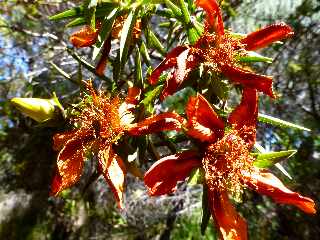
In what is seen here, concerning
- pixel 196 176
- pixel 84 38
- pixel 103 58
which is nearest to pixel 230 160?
pixel 196 176

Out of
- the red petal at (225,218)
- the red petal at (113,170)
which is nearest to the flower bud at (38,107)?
the red petal at (113,170)

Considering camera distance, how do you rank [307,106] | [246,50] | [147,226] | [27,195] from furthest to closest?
[27,195]
[147,226]
[307,106]
[246,50]

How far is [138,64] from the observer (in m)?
1.58

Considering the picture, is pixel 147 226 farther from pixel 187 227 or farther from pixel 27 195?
pixel 27 195

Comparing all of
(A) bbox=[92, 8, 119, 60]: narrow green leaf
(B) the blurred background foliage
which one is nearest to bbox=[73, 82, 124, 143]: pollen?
(A) bbox=[92, 8, 119, 60]: narrow green leaf

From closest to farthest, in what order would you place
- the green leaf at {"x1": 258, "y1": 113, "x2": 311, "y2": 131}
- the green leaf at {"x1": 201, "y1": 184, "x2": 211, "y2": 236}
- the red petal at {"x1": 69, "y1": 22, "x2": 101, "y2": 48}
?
1. the green leaf at {"x1": 201, "y1": 184, "x2": 211, "y2": 236}
2. the green leaf at {"x1": 258, "y1": 113, "x2": 311, "y2": 131}
3. the red petal at {"x1": 69, "y1": 22, "x2": 101, "y2": 48}

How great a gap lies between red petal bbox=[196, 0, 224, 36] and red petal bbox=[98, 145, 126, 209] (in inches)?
20.3

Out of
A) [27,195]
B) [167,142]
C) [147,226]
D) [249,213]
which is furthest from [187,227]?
[167,142]

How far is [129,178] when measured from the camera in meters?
6.27

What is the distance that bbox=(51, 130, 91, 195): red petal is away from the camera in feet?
4.77

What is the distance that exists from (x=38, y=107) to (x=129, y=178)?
4905 mm

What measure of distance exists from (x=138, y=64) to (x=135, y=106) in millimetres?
151

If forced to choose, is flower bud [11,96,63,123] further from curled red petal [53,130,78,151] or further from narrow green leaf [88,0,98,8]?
narrow green leaf [88,0,98,8]

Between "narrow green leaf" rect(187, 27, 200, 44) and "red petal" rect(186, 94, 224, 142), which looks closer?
"red petal" rect(186, 94, 224, 142)
